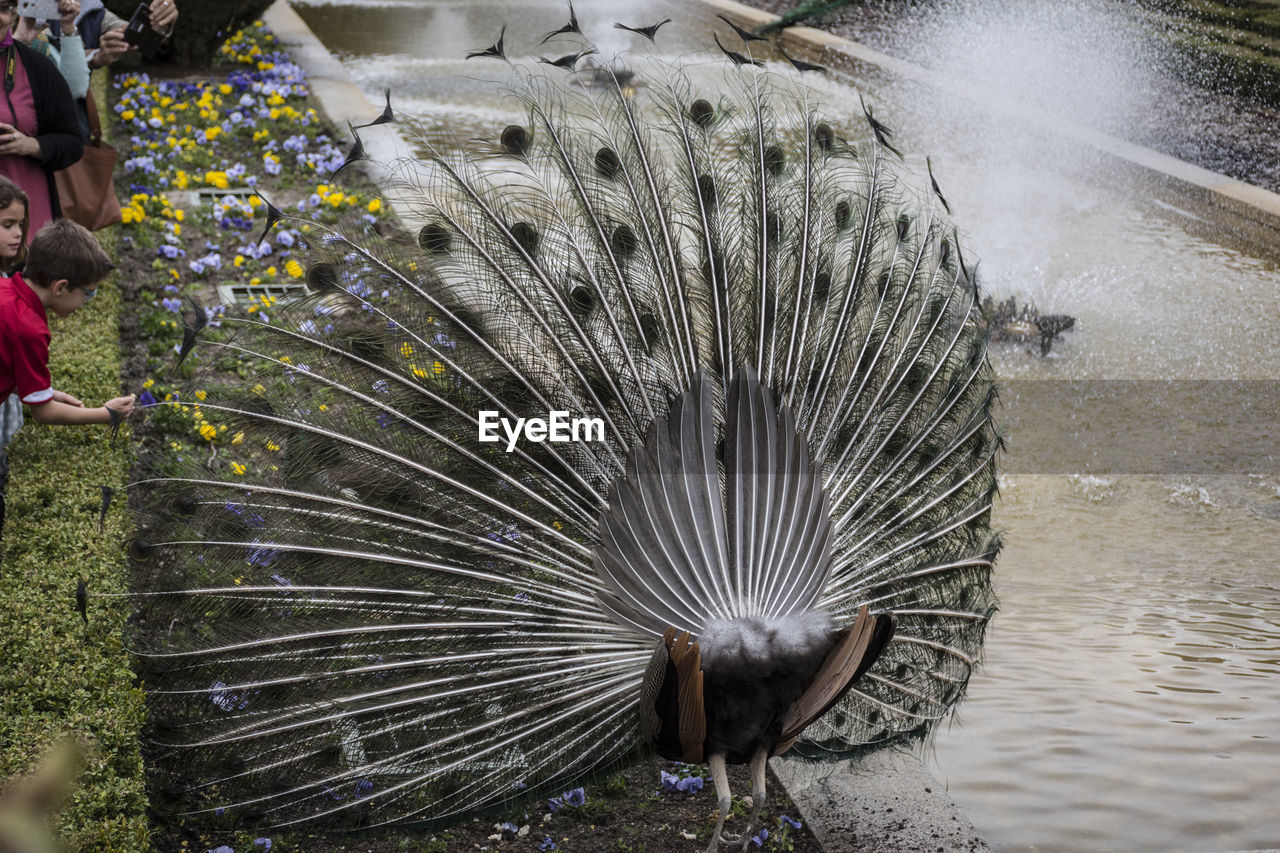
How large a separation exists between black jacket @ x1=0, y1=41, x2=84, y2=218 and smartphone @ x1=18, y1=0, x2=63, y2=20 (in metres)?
0.30

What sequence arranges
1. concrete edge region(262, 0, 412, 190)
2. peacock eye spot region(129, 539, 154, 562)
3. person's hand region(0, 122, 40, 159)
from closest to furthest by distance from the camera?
peacock eye spot region(129, 539, 154, 562) → person's hand region(0, 122, 40, 159) → concrete edge region(262, 0, 412, 190)

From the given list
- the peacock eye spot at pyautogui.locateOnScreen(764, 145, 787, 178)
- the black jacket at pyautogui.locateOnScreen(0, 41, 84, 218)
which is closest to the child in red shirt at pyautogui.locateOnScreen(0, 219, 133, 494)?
the black jacket at pyautogui.locateOnScreen(0, 41, 84, 218)

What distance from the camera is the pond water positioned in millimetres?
3516

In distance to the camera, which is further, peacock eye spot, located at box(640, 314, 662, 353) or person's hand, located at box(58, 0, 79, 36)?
person's hand, located at box(58, 0, 79, 36)

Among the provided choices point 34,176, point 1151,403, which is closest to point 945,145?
point 1151,403

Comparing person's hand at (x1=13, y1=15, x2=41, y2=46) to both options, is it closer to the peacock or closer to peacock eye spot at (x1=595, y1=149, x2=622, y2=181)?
the peacock

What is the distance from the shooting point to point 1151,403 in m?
6.25

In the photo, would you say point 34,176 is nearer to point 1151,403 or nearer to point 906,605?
point 906,605

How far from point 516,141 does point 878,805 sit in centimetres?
213

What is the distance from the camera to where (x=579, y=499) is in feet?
10.1

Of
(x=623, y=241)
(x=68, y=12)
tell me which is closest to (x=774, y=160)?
A: (x=623, y=241)

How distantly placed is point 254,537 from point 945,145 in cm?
861

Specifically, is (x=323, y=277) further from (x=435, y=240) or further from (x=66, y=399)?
(x=66, y=399)

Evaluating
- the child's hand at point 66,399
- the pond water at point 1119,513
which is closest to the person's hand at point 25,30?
the child's hand at point 66,399
